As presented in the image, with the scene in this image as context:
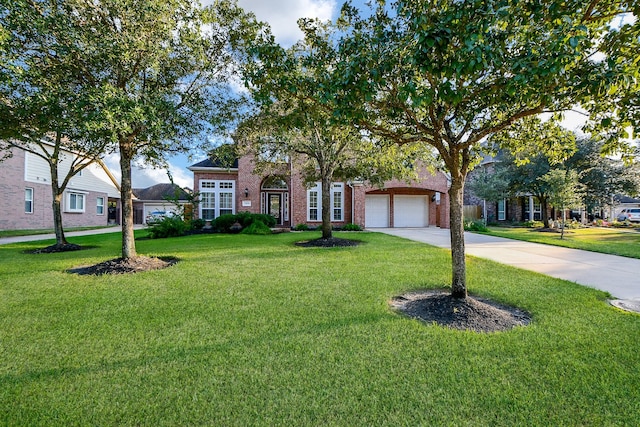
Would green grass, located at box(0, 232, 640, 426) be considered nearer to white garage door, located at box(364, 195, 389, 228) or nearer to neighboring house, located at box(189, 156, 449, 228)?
neighboring house, located at box(189, 156, 449, 228)

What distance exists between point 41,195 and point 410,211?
22.8 meters

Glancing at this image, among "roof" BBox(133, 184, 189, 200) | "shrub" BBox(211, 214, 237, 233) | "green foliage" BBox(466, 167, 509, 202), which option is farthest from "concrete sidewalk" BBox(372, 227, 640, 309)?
"roof" BBox(133, 184, 189, 200)

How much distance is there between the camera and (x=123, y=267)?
6.48m

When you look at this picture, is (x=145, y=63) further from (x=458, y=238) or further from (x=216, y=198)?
(x=216, y=198)

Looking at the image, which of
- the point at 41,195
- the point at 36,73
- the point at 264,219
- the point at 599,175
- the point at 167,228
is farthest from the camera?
the point at 599,175

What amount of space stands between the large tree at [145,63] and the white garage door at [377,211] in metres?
13.7

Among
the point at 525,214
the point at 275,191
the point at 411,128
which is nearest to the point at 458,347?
the point at 411,128

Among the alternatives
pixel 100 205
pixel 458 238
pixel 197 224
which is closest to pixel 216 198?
pixel 197 224

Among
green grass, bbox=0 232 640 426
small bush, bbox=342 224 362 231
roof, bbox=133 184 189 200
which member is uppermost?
roof, bbox=133 184 189 200

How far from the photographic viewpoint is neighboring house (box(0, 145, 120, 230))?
1616 centimetres

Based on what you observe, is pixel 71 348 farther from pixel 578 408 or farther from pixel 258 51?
pixel 578 408

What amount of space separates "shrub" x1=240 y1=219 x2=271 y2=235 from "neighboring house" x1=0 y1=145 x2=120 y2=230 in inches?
258

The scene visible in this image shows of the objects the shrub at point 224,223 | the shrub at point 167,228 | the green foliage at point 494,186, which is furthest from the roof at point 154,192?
the green foliage at point 494,186

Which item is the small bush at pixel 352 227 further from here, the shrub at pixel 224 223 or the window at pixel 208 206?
the window at pixel 208 206
